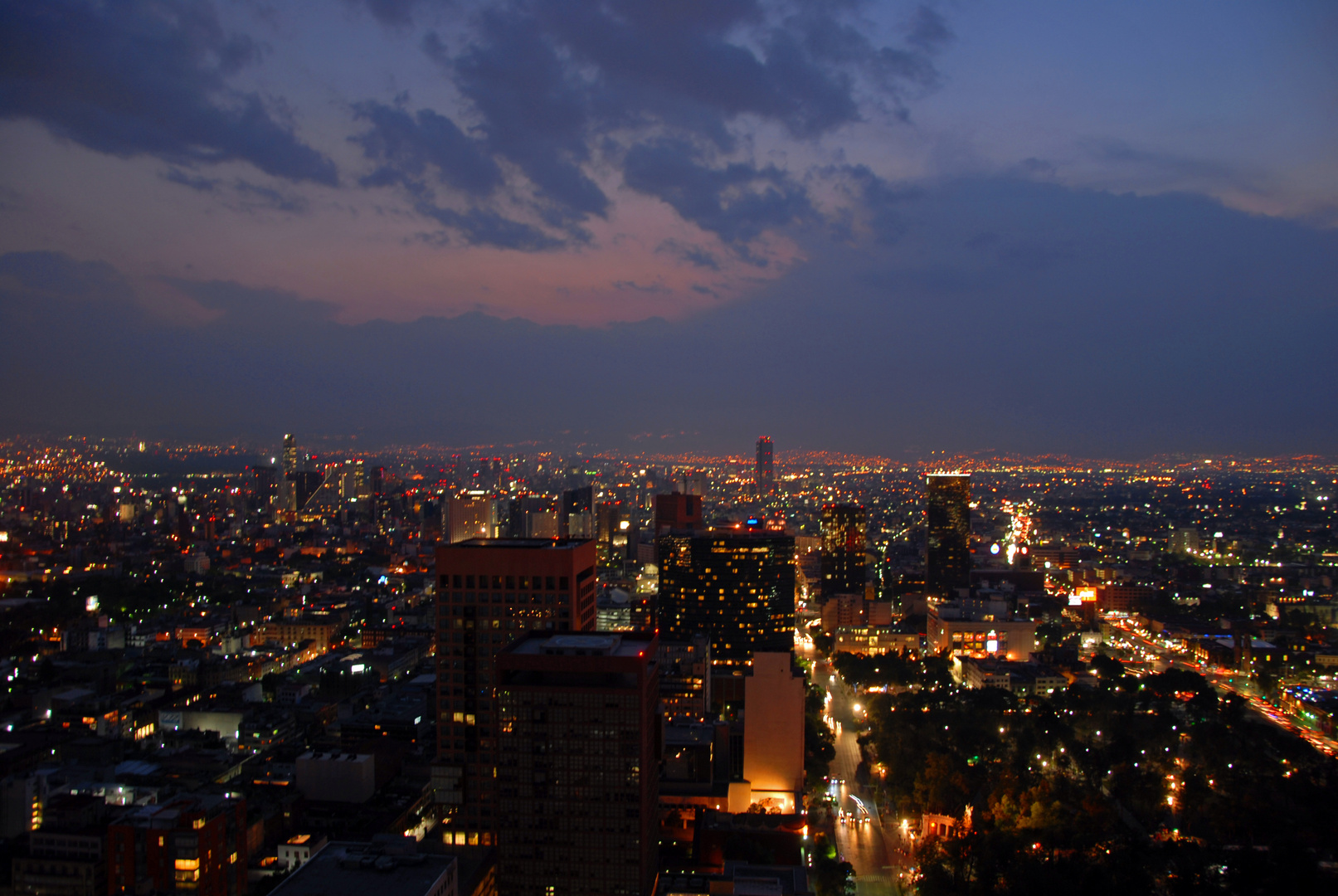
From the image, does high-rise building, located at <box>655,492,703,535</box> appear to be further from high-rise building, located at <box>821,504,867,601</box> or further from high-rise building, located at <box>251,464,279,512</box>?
high-rise building, located at <box>251,464,279,512</box>

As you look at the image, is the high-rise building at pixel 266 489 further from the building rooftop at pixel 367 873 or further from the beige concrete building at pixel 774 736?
the building rooftop at pixel 367 873

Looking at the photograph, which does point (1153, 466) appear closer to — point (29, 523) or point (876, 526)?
point (876, 526)

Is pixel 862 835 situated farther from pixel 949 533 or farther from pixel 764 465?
pixel 764 465

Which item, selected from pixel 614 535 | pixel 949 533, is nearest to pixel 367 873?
pixel 949 533

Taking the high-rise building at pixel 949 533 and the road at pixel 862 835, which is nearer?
the road at pixel 862 835

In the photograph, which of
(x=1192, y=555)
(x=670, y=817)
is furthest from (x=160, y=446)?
(x=1192, y=555)

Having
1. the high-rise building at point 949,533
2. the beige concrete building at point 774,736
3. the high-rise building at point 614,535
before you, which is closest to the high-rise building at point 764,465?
the high-rise building at point 614,535

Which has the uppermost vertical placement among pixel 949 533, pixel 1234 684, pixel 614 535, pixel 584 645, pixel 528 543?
pixel 528 543
